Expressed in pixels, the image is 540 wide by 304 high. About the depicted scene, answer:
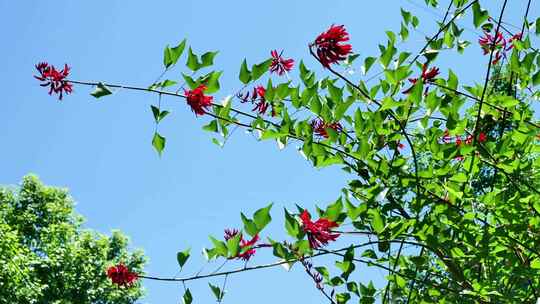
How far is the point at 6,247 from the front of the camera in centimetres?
1622

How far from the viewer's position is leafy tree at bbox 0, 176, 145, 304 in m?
19.9

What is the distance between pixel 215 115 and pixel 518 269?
1392 mm

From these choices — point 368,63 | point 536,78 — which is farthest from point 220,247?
point 536,78

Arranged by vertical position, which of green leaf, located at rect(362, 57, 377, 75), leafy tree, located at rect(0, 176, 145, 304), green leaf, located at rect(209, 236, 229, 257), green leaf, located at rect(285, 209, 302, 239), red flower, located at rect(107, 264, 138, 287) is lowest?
green leaf, located at rect(209, 236, 229, 257)

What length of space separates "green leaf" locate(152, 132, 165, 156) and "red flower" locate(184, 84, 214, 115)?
0.17 m

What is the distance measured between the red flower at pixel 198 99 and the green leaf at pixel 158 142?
17 cm

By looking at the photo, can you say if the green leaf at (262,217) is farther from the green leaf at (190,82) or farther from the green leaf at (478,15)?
the green leaf at (478,15)

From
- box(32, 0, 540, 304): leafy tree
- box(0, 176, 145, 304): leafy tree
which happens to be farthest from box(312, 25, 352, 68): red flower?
box(0, 176, 145, 304): leafy tree

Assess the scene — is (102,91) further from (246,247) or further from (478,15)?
(478,15)

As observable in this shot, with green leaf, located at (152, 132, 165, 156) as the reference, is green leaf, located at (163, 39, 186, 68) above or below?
above

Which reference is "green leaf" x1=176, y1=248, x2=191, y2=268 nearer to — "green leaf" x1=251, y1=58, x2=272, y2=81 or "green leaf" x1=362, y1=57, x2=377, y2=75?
"green leaf" x1=251, y1=58, x2=272, y2=81

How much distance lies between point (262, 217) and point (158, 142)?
0.71 meters

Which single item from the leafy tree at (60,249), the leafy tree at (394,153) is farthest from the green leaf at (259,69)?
the leafy tree at (60,249)

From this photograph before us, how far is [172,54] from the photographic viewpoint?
2.27 metres
